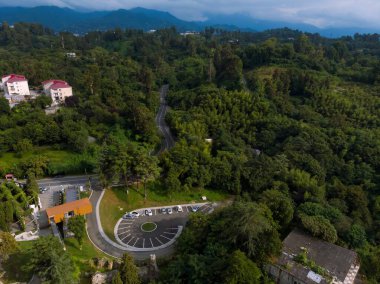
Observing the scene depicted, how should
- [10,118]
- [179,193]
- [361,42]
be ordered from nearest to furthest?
[179,193], [10,118], [361,42]

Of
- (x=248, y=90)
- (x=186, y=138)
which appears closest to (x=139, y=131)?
(x=186, y=138)

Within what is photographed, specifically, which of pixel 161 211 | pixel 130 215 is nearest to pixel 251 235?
pixel 161 211

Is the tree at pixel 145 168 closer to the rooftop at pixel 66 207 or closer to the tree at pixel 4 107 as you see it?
the rooftop at pixel 66 207

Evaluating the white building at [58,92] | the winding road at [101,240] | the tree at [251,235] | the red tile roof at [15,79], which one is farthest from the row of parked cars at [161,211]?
the red tile roof at [15,79]

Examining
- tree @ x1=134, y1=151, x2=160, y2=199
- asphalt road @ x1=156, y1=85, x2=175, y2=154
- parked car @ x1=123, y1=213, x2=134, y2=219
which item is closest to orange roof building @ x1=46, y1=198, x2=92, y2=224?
parked car @ x1=123, y1=213, x2=134, y2=219

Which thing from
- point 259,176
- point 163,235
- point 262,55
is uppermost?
point 262,55

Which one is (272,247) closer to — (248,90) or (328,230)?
(328,230)

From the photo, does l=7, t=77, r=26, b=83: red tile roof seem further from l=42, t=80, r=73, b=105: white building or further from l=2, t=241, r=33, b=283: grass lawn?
l=2, t=241, r=33, b=283: grass lawn
